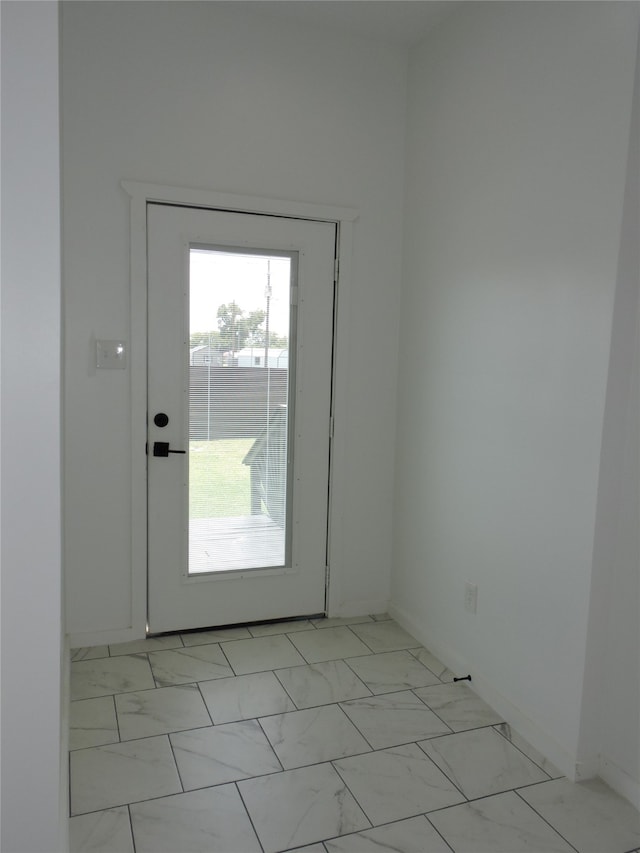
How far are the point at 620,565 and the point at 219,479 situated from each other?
1.77 meters

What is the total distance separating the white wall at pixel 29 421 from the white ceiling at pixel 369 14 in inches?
85.2

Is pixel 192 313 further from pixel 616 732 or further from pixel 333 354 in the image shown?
pixel 616 732

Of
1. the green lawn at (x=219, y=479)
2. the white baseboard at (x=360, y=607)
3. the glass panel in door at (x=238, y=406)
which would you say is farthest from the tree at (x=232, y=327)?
the white baseboard at (x=360, y=607)

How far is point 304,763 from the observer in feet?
7.19

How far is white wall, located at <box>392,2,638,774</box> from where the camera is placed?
209 centimetres

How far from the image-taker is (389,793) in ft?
6.74

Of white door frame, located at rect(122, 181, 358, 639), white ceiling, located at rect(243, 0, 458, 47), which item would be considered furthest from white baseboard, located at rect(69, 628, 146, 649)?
white ceiling, located at rect(243, 0, 458, 47)

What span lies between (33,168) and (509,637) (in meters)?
2.23

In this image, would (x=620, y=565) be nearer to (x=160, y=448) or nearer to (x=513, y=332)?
(x=513, y=332)

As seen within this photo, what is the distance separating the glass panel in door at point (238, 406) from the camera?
301 centimetres

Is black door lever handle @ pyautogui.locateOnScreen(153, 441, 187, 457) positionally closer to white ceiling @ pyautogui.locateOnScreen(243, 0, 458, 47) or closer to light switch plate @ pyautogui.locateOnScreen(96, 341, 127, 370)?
light switch plate @ pyautogui.locateOnScreen(96, 341, 127, 370)

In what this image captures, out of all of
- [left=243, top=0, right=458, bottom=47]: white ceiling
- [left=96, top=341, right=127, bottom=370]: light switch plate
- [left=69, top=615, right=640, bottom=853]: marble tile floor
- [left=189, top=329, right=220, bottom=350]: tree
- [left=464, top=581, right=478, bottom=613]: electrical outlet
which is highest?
[left=243, top=0, right=458, bottom=47]: white ceiling

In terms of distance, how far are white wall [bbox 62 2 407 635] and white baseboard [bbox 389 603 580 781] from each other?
72cm

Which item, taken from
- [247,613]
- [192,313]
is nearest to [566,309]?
[192,313]
